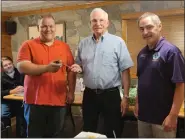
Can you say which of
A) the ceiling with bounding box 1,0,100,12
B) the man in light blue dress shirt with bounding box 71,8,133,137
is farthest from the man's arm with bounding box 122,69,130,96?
the ceiling with bounding box 1,0,100,12

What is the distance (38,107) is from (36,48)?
17.9 inches

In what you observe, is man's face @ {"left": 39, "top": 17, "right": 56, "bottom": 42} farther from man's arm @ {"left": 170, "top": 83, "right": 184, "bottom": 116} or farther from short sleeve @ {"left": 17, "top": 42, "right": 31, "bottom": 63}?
man's arm @ {"left": 170, "top": 83, "right": 184, "bottom": 116}

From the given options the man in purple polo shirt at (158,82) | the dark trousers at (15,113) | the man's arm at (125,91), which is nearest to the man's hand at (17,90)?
the dark trousers at (15,113)

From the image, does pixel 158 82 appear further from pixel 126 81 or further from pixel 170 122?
pixel 126 81

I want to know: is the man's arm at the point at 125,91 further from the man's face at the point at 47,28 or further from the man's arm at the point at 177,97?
the man's face at the point at 47,28

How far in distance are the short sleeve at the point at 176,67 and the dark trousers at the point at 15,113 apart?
208cm

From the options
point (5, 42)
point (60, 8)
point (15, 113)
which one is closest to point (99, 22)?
point (15, 113)

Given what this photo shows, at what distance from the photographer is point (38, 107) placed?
1.83 m

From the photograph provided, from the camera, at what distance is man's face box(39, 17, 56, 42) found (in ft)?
5.83

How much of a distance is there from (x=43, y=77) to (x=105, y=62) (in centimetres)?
49

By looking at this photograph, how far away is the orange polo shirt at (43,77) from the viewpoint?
180 cm

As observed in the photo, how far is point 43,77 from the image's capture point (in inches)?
71.3

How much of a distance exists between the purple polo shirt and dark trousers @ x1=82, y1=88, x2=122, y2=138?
0.27 meters

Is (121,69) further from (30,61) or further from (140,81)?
(30,61)
